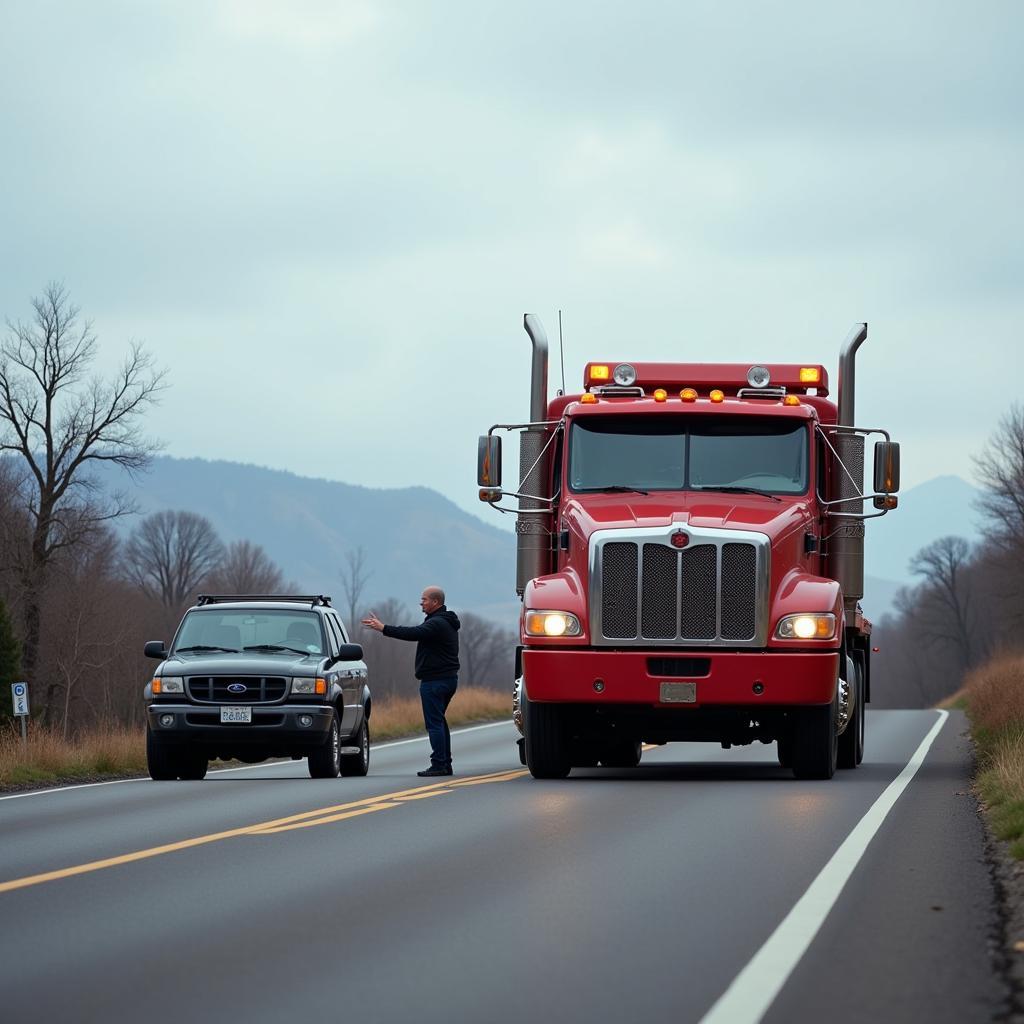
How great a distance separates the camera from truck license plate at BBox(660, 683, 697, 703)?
16672mm

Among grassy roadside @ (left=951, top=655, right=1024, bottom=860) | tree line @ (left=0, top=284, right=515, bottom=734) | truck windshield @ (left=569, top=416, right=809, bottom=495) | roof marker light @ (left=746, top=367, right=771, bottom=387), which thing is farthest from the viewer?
tree line @ (left=0, top=284, right=515, bottom=734)

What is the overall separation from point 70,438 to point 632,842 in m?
61.0

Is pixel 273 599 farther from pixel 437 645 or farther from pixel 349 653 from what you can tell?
pixel 437 645

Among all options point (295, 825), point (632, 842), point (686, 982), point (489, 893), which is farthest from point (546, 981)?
point (295, 825)

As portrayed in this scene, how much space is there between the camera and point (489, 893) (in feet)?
31.6

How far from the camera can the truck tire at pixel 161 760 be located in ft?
64.4

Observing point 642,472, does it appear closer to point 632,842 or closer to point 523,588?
point 523,588

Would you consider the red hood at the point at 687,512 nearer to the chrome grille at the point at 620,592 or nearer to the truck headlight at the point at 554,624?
the chrome grille at the point at 620,592

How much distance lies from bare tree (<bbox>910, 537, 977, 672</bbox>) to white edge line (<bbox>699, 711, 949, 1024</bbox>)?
11993 cm

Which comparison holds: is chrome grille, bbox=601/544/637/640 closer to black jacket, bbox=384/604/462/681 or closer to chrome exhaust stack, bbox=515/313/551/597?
chrome exhaust stack, bbox=515/313/551/597

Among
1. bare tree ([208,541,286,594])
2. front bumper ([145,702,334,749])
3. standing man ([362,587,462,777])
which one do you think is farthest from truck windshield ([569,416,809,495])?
bare tree ([208,541,286,594])

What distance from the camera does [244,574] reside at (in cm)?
14338

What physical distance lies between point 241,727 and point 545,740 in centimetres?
341

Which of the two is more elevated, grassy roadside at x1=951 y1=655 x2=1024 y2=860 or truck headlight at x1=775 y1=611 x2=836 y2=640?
truck headlight at x1=775 y1=611 x2=836 y2=640
